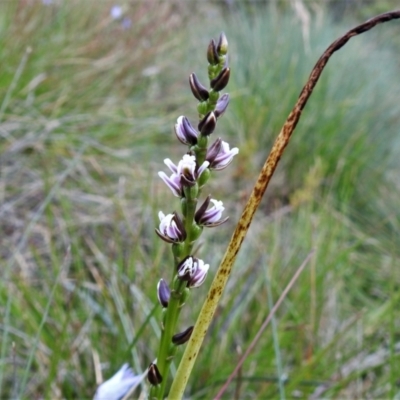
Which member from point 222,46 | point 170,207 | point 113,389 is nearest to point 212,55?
point 222,46

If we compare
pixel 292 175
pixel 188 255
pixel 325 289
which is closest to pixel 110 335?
pixel 325 289

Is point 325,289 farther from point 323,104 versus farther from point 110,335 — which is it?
point 323,104

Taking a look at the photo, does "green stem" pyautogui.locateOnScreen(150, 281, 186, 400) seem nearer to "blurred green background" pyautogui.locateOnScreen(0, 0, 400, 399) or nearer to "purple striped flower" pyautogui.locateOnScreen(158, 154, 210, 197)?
"purple striped flower" pyautogui.locateOnScreen(158, 154, 210, 197)

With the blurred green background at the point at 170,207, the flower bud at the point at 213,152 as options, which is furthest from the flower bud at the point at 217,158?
the blurred green background at the point at 170,207

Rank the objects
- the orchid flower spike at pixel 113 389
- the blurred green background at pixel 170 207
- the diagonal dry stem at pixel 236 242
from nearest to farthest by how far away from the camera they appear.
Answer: the diagonal dry stem at pixel 236 242 < the orchid flower spike at pixel 113 389 < the blurred green background at pixel 170 207

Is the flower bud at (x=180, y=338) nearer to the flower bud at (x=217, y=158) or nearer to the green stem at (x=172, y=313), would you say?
the green stem at (x=172, y=313)

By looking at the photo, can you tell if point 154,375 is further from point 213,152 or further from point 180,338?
point 213,152
